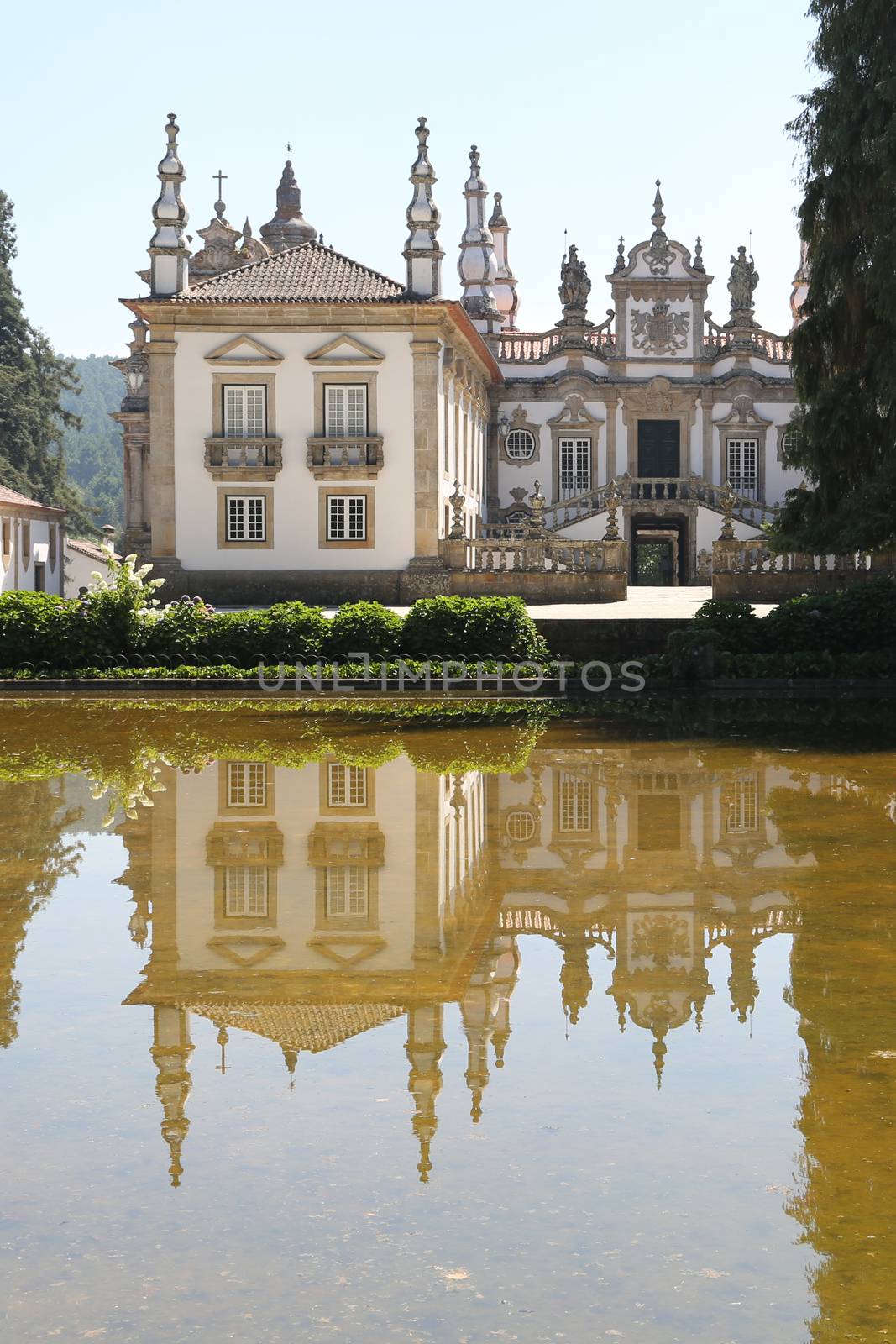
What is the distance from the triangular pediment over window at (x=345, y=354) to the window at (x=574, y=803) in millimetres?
19586

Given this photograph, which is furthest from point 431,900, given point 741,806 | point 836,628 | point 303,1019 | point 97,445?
point 97,445

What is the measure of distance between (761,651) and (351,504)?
12469 mm

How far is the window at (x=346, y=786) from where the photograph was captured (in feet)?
34.2

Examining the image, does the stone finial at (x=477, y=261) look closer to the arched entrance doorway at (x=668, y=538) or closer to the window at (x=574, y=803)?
the arched entrance doorway at (x=668, y=538)

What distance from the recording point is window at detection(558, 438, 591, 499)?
43.2 m

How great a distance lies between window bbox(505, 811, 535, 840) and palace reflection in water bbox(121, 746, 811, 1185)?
0.08 feet

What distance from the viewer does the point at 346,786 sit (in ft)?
36.7

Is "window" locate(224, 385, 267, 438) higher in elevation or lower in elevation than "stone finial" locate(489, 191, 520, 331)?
lower

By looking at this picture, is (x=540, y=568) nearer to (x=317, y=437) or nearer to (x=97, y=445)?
(x=317, y=437)

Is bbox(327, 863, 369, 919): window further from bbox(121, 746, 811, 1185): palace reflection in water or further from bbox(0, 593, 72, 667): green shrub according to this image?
bbox(0, 593, 72, 667): green shrub

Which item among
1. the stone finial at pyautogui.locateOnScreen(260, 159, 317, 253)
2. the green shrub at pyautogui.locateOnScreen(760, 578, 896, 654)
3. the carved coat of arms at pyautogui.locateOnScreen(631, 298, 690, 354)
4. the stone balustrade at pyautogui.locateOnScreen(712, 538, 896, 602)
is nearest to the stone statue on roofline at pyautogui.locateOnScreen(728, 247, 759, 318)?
the carved coat of arms at pyautogui.locateOnScreen(631, 298, 690, 354)

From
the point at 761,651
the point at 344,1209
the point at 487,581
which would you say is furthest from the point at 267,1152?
the point at 487,581

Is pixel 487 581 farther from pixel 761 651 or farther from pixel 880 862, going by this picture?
pixel 880 862

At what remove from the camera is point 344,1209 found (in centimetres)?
409
